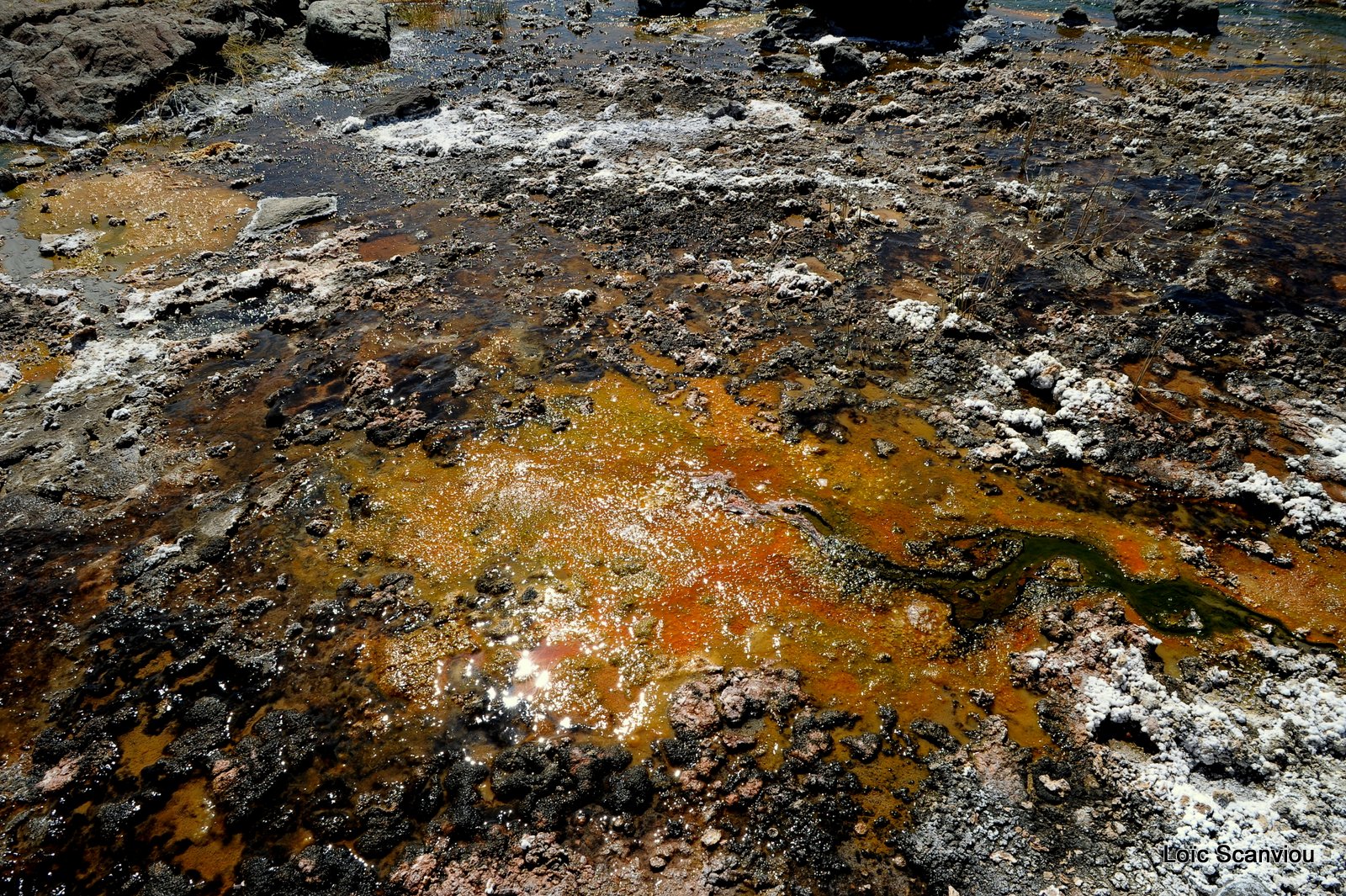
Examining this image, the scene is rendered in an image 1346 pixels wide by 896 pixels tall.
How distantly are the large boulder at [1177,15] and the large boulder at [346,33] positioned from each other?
750 inches

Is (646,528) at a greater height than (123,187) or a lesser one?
lesser

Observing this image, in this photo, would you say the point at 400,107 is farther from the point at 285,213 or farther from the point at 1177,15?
the point at 1177,15

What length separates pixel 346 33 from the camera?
650 inches

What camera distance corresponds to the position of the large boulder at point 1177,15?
16516 millimetres

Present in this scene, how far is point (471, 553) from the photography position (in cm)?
607

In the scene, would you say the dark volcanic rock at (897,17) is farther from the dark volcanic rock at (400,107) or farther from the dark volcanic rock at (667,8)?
the dark volcanic rock at (400,107)

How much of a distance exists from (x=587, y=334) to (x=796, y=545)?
4.00 meters

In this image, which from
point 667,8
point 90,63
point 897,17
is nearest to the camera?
point 90,63

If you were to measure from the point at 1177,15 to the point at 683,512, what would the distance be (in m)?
19.6

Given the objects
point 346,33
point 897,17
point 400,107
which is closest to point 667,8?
point 897,17

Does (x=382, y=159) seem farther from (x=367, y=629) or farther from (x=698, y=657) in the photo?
(x=698, y=657)

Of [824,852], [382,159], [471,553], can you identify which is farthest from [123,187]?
[824,852]

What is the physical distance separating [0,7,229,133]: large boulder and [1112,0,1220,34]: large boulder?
73.9 ft

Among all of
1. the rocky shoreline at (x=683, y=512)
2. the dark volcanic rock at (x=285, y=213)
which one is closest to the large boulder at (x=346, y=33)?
the rocky shoreline at (x=683, y=512)
